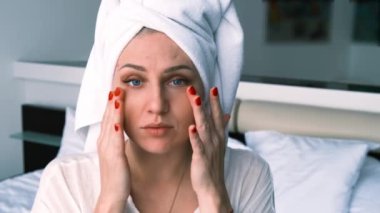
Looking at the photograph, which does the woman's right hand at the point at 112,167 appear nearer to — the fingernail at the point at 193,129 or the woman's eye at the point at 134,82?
the woman's eye at the point at 134,82

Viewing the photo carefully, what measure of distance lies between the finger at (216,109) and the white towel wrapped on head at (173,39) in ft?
0.08

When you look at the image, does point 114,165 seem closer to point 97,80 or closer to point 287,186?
point 97,80

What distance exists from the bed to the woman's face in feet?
3.14

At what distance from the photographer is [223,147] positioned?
3.59 ft

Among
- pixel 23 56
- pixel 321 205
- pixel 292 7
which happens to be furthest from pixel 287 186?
pixel 292 7

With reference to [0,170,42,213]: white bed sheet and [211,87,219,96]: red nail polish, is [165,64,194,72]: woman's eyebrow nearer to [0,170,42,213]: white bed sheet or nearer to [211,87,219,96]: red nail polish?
[211,87,219,96]: red nail polish

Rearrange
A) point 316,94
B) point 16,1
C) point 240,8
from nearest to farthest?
point 316,94 < point 16,1 < point 240,8

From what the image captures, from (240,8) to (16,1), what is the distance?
60.2 inches

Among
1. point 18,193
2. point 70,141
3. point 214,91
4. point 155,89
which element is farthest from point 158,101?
point 70,141

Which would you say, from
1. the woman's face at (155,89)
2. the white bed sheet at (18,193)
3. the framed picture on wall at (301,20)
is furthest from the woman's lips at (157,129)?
the framed picture on wall at (301,20)

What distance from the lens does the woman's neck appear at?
3.60 ft

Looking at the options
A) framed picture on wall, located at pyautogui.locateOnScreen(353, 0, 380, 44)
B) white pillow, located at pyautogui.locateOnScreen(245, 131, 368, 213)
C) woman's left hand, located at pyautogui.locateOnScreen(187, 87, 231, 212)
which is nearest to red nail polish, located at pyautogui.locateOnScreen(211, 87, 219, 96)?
woman's left hand, located at pyautogui.locateOnScreen(187, 87, 231, 212)

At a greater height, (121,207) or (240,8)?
(240,8)

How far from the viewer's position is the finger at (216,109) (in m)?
1.05
